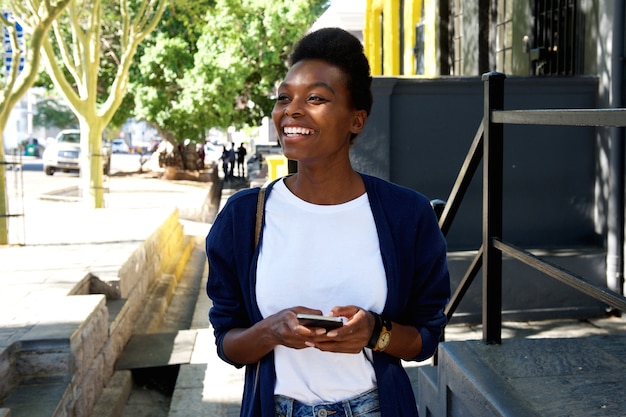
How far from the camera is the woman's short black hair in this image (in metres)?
2.25

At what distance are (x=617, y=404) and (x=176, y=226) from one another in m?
12.3

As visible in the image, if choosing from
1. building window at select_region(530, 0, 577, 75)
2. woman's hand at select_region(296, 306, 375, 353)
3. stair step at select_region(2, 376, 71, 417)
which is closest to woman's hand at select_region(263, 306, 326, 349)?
woman's hand at select_region(296, 306, 375, 353)

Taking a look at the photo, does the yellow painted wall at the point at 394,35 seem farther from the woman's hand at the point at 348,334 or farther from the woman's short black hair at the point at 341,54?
the woman's hand at the point at 348,334

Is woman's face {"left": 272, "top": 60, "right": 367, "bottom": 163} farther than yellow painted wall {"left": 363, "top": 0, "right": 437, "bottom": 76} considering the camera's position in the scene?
No

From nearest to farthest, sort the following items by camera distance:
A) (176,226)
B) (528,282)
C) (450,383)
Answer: (450,383), (528,282), (176,226)

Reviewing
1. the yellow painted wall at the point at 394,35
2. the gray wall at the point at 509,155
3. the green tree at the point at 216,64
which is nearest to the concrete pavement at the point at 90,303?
the gray wall at the point at 509,155

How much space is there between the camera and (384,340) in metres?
2.11

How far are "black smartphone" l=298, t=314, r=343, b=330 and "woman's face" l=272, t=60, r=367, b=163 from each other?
0.49m

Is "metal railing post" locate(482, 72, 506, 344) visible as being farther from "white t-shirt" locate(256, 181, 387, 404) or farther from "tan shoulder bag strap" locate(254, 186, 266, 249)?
"tan shoulder bag strap" locate(254, 186, 266, 249)

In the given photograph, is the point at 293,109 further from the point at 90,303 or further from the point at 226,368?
the point at 90,303

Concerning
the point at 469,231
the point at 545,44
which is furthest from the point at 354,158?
the point at 545,44

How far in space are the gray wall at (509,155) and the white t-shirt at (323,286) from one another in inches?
208

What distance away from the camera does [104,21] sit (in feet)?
92.6

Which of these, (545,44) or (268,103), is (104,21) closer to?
(268,103)
